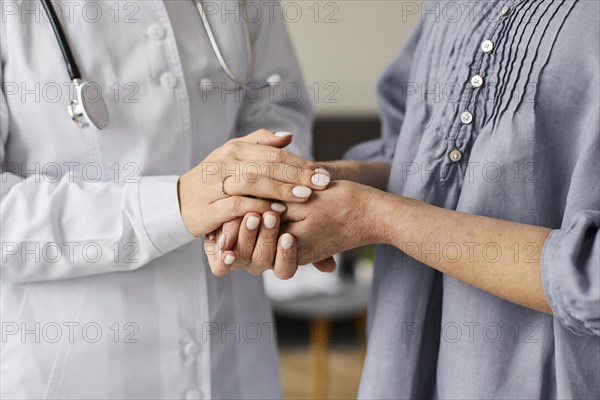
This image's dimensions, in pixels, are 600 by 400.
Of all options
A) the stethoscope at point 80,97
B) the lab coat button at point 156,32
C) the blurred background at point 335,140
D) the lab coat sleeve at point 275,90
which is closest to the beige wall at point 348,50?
the blurred background at point 335,140

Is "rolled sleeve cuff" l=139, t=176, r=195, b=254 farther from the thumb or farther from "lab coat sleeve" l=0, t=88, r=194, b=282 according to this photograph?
the thumb

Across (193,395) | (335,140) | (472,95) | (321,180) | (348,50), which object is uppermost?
(472,95)

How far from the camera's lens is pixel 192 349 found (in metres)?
1.10

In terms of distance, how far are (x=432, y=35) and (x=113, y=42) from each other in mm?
448

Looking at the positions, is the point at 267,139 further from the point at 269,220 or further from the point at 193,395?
the point at 193,395

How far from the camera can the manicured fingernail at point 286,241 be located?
980 mm

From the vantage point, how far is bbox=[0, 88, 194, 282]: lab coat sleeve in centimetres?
98

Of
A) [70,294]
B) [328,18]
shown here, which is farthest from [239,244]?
[328,18]

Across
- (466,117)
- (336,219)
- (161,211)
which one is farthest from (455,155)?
(161,211)

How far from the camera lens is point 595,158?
841 millimetres

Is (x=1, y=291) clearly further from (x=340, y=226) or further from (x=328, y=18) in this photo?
(x=328, y=18)

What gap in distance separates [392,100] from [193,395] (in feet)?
1.83

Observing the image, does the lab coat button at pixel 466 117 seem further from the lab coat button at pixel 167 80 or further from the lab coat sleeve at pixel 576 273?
the lab coat button at pixel 167 80

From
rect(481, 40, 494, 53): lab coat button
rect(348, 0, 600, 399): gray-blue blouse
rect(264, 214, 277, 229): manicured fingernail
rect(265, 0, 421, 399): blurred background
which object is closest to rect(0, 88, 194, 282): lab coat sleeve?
rect(264, 214, 277, 229): manicured fingernail
